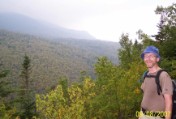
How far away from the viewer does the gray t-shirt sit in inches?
182

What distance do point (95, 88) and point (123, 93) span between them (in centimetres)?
281

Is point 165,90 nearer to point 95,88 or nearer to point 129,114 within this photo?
point 95,88

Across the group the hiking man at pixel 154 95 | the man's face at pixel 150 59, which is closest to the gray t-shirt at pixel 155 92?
the hiking man at pixel 154 95

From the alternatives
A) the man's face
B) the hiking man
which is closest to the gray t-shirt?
the hiking man

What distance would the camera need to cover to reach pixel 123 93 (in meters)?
20.3

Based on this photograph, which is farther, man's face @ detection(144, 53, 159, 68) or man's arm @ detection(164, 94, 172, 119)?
man's face @ detection(144, 53, 159, 68)

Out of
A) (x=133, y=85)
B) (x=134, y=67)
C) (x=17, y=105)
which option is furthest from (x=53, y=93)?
(x=17, y=105)

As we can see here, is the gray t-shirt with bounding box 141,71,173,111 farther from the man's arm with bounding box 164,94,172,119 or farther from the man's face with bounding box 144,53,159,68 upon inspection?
the man's face with bounding box 144,53,159,68

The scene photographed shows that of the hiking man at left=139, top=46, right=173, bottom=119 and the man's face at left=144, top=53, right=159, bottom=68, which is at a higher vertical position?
the man's face at left=144, top=53, right=159, bottom=68

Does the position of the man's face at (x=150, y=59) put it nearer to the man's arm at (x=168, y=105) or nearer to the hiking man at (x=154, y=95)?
the hiking man at (x=154, y=95)

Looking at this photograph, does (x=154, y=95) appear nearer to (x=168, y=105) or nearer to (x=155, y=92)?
(x=155, y=92)

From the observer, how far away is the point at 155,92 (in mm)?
4824

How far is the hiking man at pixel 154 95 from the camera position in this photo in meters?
4.59

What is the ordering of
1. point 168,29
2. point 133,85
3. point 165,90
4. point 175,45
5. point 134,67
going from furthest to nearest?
1. point 168,29
2. point 134,67
3. point 175,45
4. point 133,85
5. point 165,90
